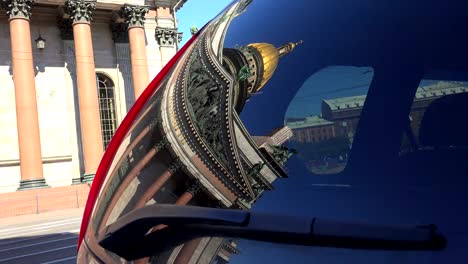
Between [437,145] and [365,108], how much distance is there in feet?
0.61

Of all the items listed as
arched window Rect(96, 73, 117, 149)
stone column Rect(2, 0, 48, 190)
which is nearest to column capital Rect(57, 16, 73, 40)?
arched window Rect(96, 73, 117, 149)

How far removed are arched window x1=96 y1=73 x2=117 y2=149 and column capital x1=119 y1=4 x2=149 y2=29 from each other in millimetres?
4004

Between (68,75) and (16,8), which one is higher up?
(16,8)

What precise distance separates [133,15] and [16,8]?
6.68m

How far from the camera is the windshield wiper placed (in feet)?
3.37

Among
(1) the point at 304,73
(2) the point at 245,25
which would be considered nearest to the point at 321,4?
(1) the point at 304,73

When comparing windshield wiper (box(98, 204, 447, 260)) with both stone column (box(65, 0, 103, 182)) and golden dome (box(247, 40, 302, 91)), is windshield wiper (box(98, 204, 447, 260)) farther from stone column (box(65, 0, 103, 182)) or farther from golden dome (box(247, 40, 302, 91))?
stone column (box(65, 0, 103, 182))

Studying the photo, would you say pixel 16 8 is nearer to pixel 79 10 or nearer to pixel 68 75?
pixel 79 10

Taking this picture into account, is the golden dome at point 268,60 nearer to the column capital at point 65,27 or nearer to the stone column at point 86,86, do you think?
the stone column at point 86,86

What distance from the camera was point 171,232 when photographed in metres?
1.35

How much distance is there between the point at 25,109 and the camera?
957 inches

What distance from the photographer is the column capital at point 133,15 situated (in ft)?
95.6

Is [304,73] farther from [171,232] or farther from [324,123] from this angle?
[171,232]

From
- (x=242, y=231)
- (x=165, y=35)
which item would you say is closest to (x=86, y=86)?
(x=165, y=35)
